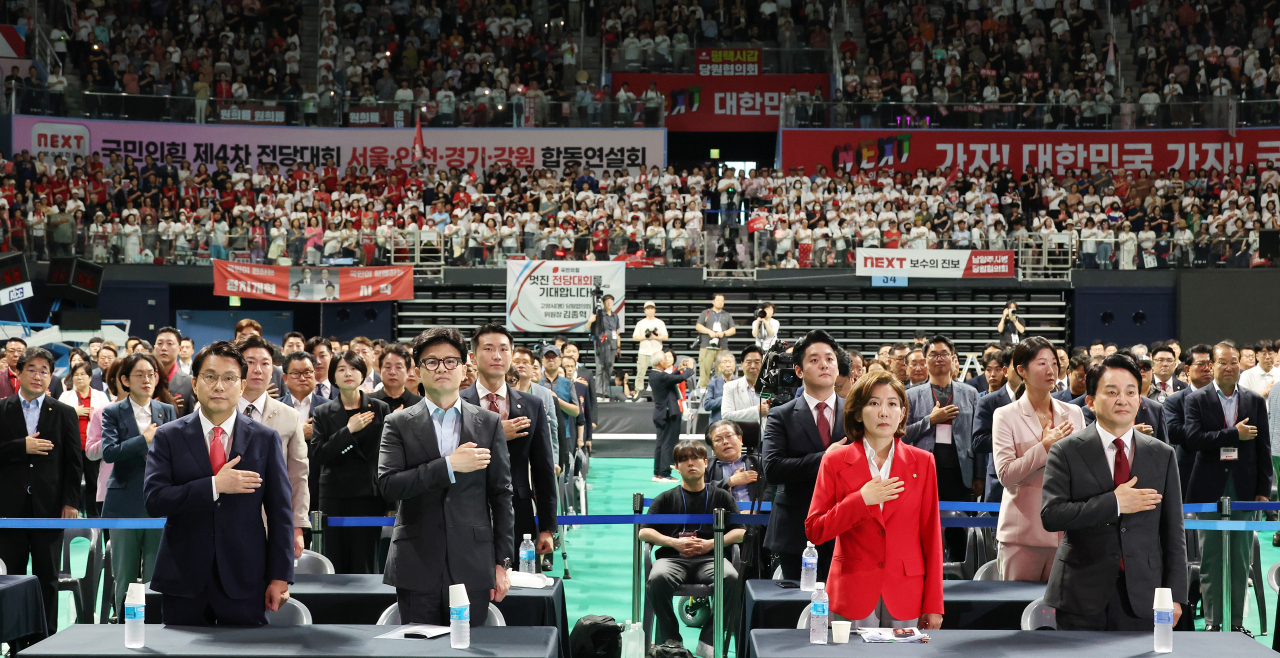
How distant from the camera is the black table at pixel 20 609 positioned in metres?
4.93

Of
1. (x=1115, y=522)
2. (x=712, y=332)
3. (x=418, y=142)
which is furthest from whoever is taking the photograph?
(x=418, y=142)

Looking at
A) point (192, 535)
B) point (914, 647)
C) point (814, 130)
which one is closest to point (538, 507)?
point (192, 535)

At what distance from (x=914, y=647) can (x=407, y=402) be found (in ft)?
13.0

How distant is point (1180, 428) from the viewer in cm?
819

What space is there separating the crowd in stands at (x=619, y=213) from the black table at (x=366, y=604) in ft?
50.9

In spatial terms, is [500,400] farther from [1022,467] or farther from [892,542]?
[1022,467]

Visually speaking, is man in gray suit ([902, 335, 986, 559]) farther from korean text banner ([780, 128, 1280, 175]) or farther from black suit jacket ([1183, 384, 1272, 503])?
korean text banner ([780, 128, 1280, 175])

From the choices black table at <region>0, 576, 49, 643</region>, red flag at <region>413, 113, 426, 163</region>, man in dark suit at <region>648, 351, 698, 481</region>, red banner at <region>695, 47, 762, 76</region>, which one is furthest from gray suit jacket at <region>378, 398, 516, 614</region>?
red banner at <region>695, 47, 762, 76</region>

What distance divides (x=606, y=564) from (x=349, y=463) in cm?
321

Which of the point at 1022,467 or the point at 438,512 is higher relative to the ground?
the point at 1022,467

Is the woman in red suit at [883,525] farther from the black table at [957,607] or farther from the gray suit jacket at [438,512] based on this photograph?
the gray suit jacket at [438,512]

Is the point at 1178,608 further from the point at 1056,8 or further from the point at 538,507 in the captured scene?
the point at 1056,8

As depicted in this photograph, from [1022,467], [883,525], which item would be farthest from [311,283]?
[883,525]

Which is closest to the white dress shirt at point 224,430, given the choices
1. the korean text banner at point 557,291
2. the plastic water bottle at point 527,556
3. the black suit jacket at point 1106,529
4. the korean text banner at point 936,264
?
the plastic water bottle at point 527,556
